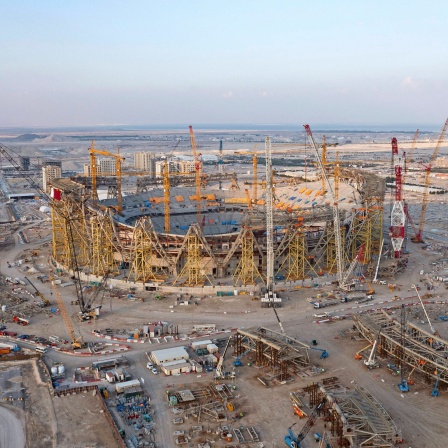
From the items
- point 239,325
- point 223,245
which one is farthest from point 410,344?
point 223,245

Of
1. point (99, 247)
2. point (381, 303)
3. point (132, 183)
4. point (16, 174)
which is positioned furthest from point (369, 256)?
point (16, 174)

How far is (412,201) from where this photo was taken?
327 ft

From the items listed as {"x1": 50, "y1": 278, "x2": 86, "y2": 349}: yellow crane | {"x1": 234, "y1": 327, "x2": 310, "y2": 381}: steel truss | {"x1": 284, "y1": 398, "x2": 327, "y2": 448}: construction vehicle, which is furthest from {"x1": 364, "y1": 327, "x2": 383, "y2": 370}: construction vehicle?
{"x1": 50, "y1": 278, "x2": 86, "y2": 349}: yellow crane

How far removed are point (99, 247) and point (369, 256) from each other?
27.0 m

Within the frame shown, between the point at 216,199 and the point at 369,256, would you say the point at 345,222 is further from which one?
the point at 216,199

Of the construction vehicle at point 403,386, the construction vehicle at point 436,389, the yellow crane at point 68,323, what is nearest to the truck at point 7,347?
the yellow crane at point 68,323

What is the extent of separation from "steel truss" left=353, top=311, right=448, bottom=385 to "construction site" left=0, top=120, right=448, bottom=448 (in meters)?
0.11

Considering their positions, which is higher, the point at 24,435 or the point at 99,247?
the point at 99,247

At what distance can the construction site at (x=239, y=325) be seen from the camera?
2672cm

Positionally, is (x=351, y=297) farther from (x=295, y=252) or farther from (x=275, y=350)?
(x=275, y=350)

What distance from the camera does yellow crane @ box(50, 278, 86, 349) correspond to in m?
36.4

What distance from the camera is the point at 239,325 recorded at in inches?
1575

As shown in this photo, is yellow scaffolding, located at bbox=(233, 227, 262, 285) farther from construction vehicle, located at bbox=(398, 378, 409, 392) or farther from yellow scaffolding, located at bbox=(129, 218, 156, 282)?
construction vehicle, located at bbox=(398, 378, 409, 392)

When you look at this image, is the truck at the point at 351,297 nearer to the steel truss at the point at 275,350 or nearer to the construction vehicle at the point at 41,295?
the steel truss at the point at 275,350
